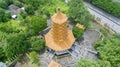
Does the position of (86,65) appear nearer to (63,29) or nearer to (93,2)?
(63,29)

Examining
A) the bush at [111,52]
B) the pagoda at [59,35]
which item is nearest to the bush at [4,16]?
the pagoda at [59,35]

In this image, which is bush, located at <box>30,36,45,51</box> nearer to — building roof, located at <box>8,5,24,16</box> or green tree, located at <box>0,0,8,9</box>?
building roof, located at <box>8,5,24,16</box>

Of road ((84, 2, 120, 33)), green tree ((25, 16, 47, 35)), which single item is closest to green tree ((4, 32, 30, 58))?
green tree ((25, 16, 47, 35))

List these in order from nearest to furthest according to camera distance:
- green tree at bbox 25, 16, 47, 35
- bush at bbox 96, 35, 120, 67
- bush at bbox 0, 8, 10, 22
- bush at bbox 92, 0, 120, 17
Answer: bush at bbox 96, 35, 120, 67 → green tree at bbox 25, 16, 47, 35 → bush at bbox 0, 8, 10, 22 → bush at bbox 92, 0, 120, 17

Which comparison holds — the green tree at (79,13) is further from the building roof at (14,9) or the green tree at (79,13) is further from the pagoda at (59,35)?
the building roof at (14,9)

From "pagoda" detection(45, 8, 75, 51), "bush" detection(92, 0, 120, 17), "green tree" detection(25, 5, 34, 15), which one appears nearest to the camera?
"pagoda" detection(45, 8, 75, 51)
